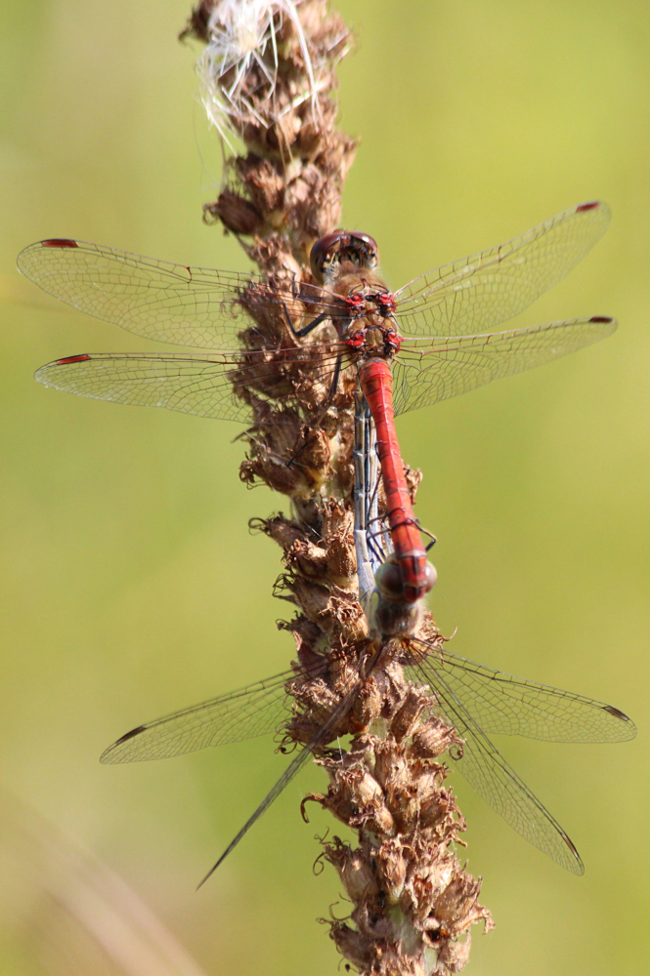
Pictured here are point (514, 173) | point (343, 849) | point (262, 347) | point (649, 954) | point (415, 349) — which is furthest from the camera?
point (514, 173)

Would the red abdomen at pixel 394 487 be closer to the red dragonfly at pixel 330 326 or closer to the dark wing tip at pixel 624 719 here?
the red dragonfly at pixel 330 326

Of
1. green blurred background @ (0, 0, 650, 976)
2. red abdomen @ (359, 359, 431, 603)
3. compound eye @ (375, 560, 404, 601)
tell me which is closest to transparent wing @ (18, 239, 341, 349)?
red abdomen @ (359, 359, 431, 603)

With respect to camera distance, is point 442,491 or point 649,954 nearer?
point 649,954

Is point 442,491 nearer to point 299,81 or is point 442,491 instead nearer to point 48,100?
point 299,81

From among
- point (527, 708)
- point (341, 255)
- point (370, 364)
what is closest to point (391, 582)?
point (527, 708)

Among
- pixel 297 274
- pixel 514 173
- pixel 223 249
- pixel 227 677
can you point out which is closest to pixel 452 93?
pixel 514 173

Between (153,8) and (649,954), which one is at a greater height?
(153,8)

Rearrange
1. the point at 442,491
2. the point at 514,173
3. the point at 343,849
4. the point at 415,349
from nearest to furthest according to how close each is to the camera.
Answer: the point at 343,849 < the point at 415,349 < the point at 442,491 < the point at 514,173
